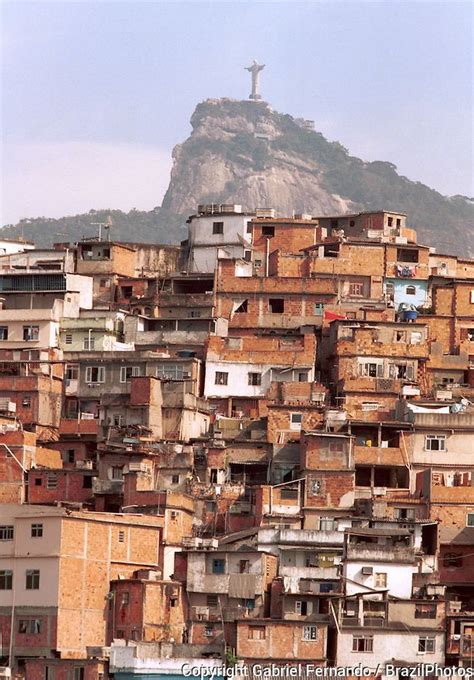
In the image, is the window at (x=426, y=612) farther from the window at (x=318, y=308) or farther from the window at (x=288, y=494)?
the window at (x=318, y=308)

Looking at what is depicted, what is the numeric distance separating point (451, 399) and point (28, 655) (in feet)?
66.0

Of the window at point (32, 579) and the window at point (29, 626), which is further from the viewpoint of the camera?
the window at point (32, 579)

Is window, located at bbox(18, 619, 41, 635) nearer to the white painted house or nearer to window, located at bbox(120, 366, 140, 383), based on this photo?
window, located at bbox(120, 366, 140, 383)

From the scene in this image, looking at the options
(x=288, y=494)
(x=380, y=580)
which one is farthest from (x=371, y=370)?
(x=380, y=580)

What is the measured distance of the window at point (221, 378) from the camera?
251 feet

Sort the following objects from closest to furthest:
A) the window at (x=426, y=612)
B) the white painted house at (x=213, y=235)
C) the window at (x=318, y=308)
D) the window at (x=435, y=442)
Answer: the window at (x=426, y=612)
the window at (x=435, y=442)
the window at (x=318, y=308)
the white painted house at (x=213, y=235)

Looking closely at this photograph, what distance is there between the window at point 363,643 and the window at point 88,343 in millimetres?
22160

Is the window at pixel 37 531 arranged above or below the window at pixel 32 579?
above

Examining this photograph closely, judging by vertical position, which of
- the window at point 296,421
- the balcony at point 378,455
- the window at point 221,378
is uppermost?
the window at point 221,378

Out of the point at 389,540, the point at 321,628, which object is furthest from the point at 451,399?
the point at 321,628

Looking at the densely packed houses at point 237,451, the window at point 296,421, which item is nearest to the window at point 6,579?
the densely packed houses at point 237,451

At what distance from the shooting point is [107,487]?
69.3 metres

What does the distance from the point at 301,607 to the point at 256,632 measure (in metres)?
1.81

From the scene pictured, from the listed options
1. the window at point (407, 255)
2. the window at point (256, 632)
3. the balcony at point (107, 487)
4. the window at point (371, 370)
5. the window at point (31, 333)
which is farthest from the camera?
the window at point (407, 255)
